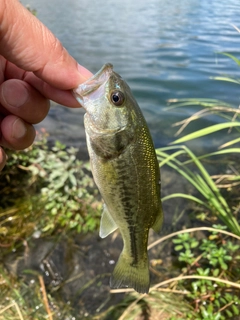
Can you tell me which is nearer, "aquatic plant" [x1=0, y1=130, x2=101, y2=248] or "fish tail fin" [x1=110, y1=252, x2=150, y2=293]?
"fish tail fin" [x1=110, y1=252, x2=150, y2=293]

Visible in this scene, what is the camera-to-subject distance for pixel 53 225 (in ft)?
12.9

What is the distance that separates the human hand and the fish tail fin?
0.97m

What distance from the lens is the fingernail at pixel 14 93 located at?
2101mm

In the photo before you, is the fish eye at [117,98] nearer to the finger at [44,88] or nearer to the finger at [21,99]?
the finger at [44,88]

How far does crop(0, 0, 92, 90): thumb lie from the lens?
5.28ft

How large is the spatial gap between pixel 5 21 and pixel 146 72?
7.49 metres

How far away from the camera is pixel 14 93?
2107mm

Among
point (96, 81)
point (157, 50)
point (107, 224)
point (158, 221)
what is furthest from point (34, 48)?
point (157, 50)

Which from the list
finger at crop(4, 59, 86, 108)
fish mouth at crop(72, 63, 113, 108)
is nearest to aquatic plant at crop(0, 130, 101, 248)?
finger at crop(4, 59, 86, 108)

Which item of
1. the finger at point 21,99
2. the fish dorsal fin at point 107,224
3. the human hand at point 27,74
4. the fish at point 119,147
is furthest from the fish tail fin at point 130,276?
the finger at point 21,99

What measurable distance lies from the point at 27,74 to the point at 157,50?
29.1 ft

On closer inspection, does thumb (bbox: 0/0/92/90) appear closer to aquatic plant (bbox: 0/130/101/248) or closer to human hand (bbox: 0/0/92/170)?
human hand (bbox: 0/0/92/170)

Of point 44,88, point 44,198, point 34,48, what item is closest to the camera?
point 34,48

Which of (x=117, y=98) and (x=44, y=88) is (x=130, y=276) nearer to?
(x=117, y=98)
